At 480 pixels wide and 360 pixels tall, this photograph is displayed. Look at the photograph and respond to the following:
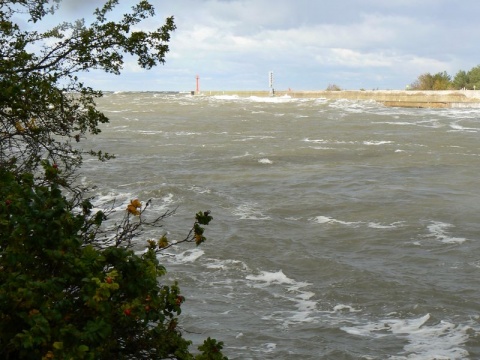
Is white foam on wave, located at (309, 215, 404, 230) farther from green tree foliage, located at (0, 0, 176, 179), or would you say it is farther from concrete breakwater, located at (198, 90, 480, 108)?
concrete breakwater, located at (198, 90, 480, 108)

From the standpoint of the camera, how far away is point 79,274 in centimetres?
399

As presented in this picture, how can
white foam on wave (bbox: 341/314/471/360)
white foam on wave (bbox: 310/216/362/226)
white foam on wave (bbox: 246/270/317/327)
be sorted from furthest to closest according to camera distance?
1. white foam on wave (bbox: 310/216/362/226)
2. white foam on wave (bbox: 246/270/317/327)
3. white foam on wave (bbox: 341/314/471/360)

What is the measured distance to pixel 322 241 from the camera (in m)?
13.5

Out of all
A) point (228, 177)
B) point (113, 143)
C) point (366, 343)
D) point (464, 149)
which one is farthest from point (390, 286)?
point (113, 143)

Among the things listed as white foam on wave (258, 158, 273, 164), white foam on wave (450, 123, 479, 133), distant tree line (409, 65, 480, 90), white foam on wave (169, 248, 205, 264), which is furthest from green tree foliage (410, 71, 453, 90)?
white foam on wave (169, 248, 205, 264)

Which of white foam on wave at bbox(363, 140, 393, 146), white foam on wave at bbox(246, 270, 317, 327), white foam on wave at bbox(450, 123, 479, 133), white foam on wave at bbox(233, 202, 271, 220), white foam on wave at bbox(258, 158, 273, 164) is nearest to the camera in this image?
white foam on wave at bbox(246, 270, 317, 327)

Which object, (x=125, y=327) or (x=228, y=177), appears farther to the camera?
(x=228, y=177)

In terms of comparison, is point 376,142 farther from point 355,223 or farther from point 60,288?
point 60,288

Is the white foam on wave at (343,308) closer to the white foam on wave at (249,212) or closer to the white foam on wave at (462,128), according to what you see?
the white foam on wave at (249,212)

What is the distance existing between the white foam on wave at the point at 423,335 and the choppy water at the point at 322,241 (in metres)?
0.02

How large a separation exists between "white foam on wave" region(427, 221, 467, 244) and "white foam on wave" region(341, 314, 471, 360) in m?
4.04

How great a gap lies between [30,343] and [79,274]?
54 centimetres

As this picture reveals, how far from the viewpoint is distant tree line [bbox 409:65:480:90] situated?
2819 inches

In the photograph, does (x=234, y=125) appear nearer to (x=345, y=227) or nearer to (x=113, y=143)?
(x=113, y=143)
